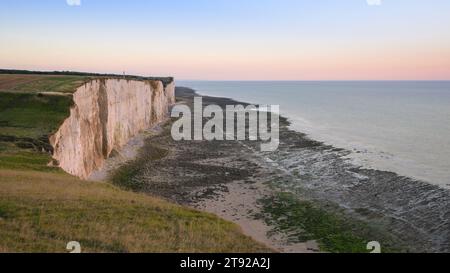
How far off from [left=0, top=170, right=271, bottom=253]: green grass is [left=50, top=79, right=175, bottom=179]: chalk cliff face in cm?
786

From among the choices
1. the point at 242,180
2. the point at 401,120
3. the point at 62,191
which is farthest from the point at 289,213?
the point at 401,120

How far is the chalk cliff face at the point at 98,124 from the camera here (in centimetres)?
2917

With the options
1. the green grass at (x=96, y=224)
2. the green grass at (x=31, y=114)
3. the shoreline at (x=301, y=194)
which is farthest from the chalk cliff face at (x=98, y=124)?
the green grass at (x=96, y=224)

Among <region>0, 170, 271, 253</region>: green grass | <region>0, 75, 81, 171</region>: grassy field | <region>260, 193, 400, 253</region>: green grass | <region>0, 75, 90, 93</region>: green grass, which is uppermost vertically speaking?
<region>0, 75, 90, 93</region>: green grass

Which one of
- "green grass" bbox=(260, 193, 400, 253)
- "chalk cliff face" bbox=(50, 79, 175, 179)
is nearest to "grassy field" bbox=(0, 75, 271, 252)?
"chalk cliff face" bbox=(50, 79, 175, 179)

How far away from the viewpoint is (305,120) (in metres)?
81.2

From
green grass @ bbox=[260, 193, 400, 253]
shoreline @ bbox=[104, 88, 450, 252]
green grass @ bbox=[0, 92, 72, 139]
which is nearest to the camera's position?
green grass @ bbox=[260, 193, 400, 253]

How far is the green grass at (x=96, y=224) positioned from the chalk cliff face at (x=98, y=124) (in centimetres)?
786

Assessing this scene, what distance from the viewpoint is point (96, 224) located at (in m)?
15.4

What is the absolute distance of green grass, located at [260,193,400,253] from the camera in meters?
20.7

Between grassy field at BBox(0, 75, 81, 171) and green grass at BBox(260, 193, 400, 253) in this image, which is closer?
green grass at BBox(260, 193, 400, 253)

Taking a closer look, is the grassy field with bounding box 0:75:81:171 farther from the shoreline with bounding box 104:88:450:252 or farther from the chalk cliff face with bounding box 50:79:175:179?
the shoreline with bounding box 104:88:450:252

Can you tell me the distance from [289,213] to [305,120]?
57.0 m
